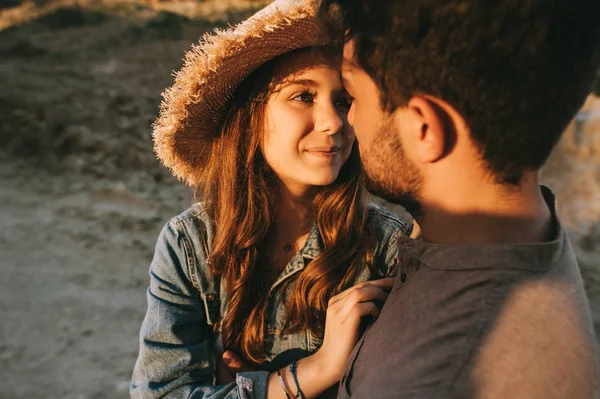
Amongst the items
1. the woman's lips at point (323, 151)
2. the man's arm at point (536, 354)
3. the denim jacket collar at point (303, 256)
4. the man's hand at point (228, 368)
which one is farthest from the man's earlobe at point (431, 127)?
the man's hand at point (228, 368)

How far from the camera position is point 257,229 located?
2250 millimetres

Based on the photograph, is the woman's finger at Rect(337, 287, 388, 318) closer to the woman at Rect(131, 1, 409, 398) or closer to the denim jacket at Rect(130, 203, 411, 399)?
the woman at Rect(131, 1, 409, 398)

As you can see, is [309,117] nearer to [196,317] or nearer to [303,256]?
[303,256]

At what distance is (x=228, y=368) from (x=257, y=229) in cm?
55

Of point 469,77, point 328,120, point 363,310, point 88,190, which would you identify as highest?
point 469,77

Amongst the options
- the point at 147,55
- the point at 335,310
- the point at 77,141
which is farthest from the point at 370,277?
the point at 147,55

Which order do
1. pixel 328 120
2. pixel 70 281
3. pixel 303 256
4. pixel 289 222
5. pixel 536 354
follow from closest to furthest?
pixel 536 354 < pixel 328 120 < pixel 303 256 < pixel 289 222 < pixel 70 281

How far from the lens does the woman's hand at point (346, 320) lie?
5.53 ft

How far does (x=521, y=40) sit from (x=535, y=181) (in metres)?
0.35

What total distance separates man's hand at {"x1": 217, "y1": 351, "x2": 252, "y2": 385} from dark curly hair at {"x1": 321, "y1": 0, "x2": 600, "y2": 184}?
1.27m

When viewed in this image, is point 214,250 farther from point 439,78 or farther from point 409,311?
point 439,78

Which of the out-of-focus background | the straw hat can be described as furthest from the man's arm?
the out-of-focus background

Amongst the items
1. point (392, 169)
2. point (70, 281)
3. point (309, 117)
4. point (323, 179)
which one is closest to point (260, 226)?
point (323, 179)

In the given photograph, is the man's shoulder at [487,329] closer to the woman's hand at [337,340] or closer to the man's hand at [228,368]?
the woman's hand at [337,340]
